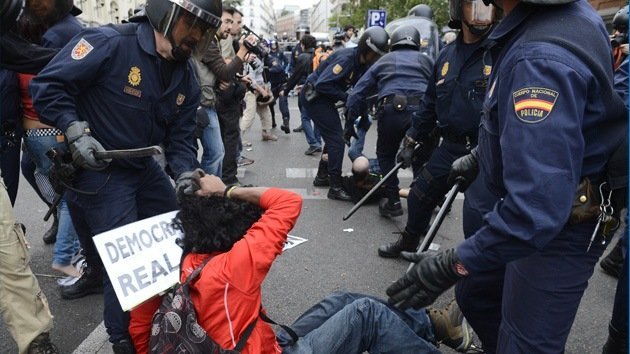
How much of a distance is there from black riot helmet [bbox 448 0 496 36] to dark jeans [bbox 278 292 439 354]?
1.60 meters

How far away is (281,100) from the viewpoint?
33.0 feet

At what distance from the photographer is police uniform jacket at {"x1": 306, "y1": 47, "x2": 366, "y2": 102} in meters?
5.37

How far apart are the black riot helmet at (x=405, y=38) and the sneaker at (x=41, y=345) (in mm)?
3578

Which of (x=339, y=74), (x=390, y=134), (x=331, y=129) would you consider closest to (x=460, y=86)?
(x=390, y=134)

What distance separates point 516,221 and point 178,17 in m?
1.66

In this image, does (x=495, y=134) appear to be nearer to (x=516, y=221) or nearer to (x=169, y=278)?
(x=516, y=221)

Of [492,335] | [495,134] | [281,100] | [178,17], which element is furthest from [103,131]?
[281,100]

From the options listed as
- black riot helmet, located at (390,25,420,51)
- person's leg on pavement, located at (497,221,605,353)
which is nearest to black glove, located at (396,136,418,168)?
black riot helmet, located at (390,25,420,51)

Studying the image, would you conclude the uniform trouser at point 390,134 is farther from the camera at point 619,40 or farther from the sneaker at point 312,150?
the sneaker at point 312,150

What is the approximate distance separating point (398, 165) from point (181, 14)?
2068 mm

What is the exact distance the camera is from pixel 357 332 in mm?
2119

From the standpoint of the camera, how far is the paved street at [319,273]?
290 centimetres

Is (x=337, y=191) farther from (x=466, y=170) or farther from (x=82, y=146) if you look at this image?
(x=82, y=146)

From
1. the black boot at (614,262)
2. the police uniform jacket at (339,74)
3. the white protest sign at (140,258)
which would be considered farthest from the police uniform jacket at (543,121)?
the police uniform jacket at (339,74)
